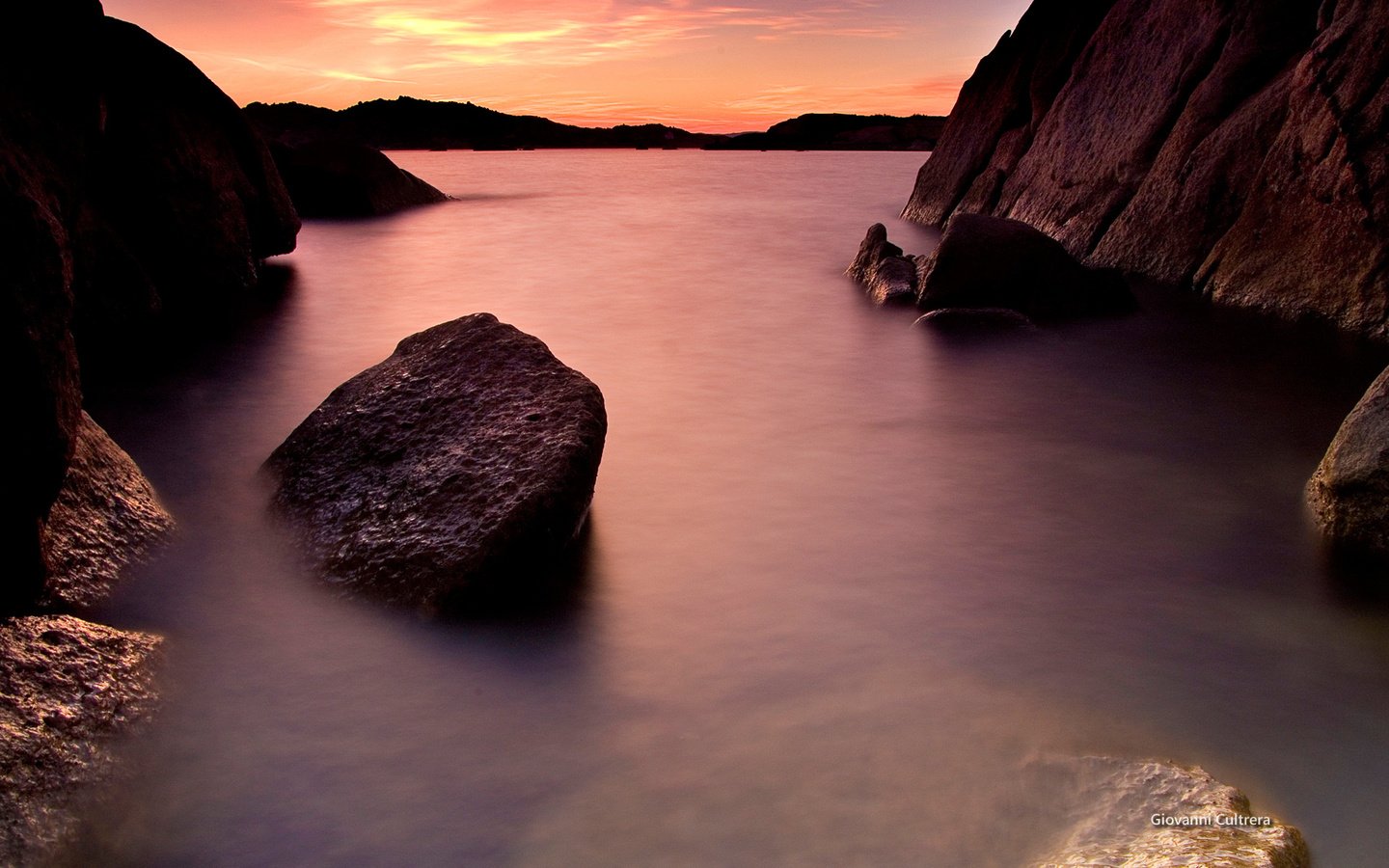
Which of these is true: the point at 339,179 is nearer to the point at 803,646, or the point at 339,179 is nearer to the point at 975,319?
Result: the point at 975,319

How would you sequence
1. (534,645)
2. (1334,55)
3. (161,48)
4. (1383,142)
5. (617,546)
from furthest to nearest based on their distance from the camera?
(161,48), (1334,55), (1383,142), (617,546), (534,645)

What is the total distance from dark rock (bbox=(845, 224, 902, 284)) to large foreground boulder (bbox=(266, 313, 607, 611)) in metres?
7.37

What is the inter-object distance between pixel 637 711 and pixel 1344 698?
7.01 ft

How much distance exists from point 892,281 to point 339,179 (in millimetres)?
12596

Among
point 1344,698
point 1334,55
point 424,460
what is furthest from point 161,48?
point 1344,698

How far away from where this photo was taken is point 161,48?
10.2m

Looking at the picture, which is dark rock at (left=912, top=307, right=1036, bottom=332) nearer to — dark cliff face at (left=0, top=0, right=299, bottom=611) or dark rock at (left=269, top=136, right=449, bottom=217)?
dark cliff face at (left=0, top=0, right=299, bottom=611)

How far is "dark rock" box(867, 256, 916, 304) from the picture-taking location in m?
10.1

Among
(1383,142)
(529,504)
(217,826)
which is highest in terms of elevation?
(1383,142)

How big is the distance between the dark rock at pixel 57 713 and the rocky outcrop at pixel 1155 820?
2414mm

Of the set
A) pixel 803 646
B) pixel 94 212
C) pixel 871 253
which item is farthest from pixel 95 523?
pixel 871 253

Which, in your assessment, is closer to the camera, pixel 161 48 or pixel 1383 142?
pixel 1383 142

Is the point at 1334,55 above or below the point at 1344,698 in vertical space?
above

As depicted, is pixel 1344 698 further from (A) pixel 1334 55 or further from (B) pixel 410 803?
(A) pixel 1334 55
